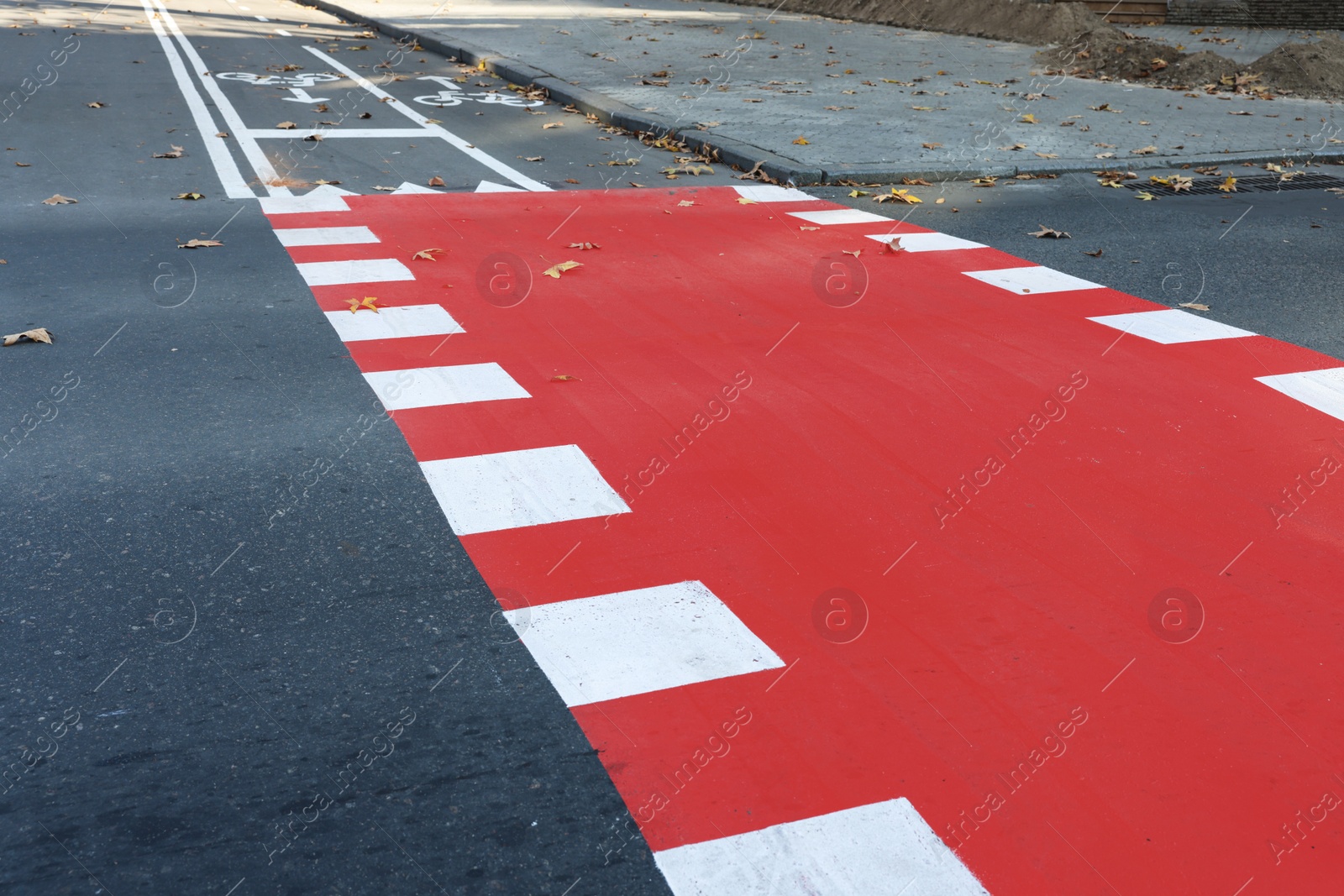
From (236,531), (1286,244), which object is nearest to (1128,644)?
(236,531)

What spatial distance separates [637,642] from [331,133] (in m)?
8.10

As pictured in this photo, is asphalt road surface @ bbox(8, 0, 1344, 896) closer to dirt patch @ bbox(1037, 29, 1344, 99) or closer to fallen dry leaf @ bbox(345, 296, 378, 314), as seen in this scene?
fallen dry leaf @ bbox(345, 296, 378, 314)

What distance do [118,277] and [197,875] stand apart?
Answer: 4360mm

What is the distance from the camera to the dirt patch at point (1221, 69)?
12977mm

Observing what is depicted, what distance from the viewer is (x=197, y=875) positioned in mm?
2062

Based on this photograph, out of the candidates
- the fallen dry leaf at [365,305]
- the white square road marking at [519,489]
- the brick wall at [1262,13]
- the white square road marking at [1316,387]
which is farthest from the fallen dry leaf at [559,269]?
the brick wall at [1262,13]

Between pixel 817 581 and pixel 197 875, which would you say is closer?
pixel 197 875

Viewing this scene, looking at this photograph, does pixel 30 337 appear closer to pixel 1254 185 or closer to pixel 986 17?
pixel 1254 185

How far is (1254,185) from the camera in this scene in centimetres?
889

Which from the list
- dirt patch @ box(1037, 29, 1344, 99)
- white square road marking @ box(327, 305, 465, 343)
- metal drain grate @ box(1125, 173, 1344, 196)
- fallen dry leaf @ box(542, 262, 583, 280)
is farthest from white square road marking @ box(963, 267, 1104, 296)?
dirt patch @ box(1037, 29, 1344, 99)

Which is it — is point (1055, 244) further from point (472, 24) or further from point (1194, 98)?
point (472, 24)

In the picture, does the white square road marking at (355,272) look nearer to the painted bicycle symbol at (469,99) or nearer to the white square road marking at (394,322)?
the white square road marking at (394,322)

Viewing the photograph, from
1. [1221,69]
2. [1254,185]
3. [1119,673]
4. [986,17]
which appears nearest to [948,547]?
[1119,673]

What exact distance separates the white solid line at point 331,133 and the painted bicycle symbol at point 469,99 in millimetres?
A: 1401
